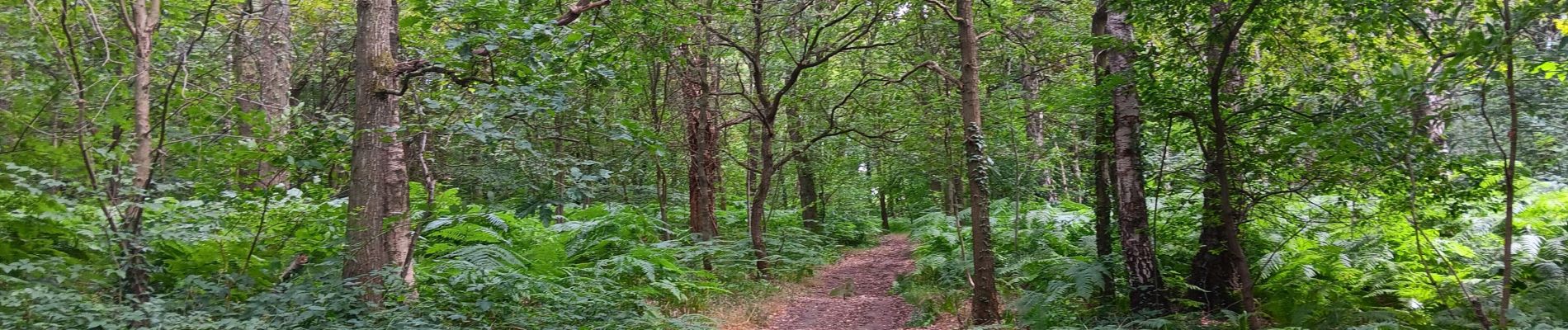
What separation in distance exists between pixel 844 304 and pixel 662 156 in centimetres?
434

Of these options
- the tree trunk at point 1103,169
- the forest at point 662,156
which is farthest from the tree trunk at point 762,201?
the tree trunk at point 1103,169

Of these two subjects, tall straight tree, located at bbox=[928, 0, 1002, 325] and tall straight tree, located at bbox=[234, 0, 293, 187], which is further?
tall straight tree, located at bbox=[234, 0, 293, 187]

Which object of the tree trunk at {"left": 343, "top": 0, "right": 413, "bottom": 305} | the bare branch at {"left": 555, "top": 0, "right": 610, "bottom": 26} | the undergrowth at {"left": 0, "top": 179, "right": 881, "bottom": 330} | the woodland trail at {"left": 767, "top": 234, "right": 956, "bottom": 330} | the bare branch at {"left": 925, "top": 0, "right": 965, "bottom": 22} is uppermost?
the bare branch at {"left": 925, "top": 0, "right": 965, "bottom": 22}

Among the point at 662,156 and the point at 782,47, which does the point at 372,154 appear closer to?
the point at 662,156

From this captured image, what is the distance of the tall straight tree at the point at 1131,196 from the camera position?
7.06m

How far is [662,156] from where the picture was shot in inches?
273

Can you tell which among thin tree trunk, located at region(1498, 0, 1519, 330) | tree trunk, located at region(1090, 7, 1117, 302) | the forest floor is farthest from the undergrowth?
thin tree trunk, located at region(1498, 0, 1519, 330)

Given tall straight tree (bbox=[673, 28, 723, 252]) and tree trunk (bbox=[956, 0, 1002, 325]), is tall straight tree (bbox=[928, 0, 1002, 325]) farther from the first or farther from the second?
tall straight tree (bbox=[673, 28, 723, 252])

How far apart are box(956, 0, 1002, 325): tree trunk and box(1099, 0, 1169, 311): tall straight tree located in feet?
4.01

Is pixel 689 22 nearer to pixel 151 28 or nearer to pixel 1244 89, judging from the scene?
pixel 151 28

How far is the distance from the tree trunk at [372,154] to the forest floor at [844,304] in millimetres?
3991

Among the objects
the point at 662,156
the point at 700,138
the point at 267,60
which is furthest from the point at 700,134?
the point at 267,60

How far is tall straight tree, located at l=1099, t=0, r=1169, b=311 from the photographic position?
7.06m

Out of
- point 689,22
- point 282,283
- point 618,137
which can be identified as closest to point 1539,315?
point 618,137
